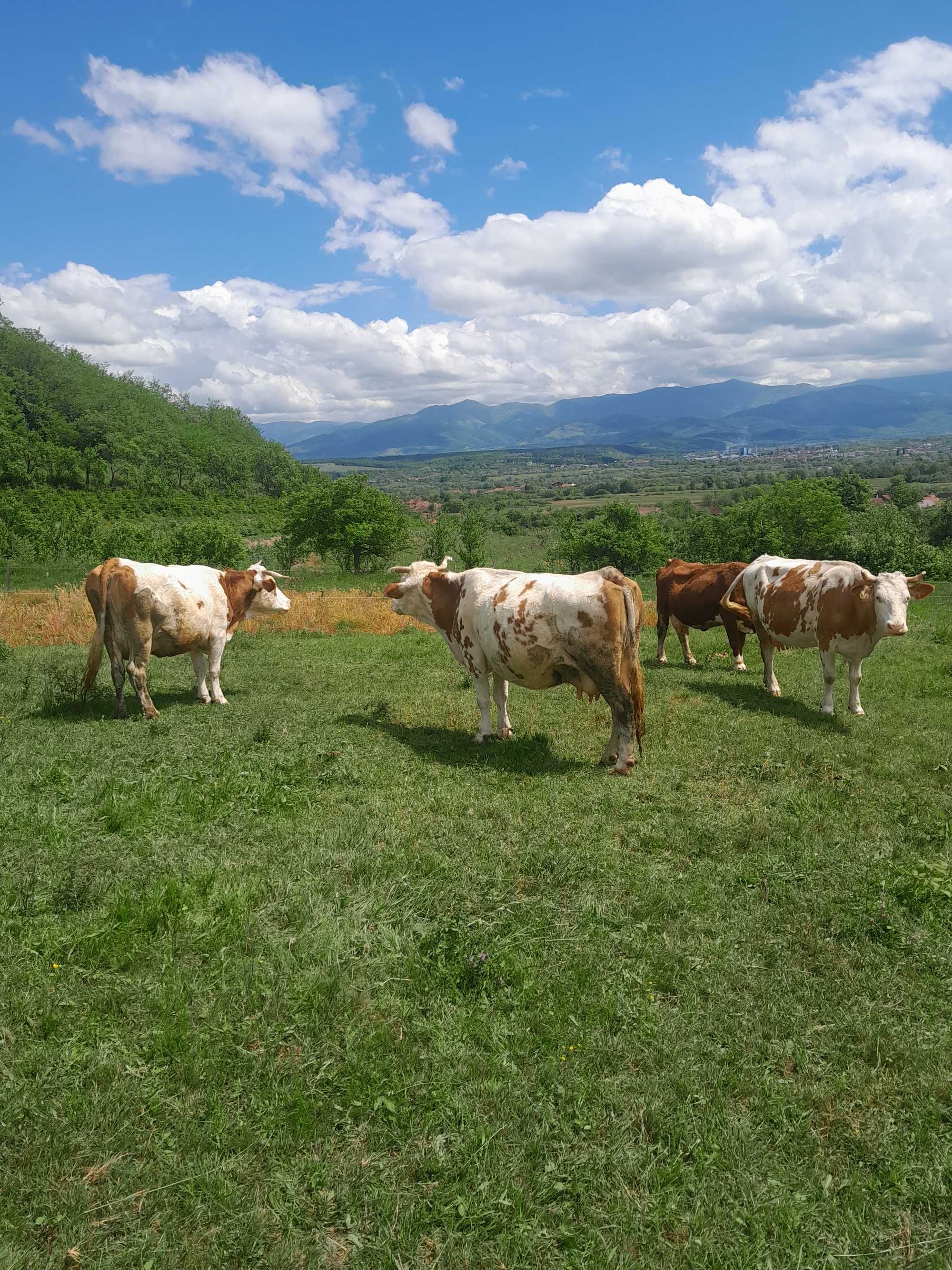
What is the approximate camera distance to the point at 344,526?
58.7 m

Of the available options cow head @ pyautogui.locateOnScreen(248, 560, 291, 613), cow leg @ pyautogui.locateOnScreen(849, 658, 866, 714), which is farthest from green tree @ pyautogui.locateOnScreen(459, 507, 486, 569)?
cow leg @ pyautogui.locateOnScreen(849, 658, 866, 714)

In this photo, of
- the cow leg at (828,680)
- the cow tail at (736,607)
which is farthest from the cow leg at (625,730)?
the cow tail at (736,607)

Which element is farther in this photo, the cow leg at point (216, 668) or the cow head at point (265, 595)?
the cow head at point (265, 595)

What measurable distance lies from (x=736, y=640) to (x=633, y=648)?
752 cm

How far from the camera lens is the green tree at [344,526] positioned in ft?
192

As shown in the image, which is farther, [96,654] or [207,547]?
[207,547]

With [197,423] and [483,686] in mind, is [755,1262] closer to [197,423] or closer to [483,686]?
[483,686]

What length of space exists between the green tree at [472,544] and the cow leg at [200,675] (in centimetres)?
4262

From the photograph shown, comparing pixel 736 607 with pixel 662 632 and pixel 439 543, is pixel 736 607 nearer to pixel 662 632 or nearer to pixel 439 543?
pixel 662 632

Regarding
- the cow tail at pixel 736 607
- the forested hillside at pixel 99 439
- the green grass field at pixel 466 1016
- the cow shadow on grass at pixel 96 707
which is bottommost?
the green grass field at pixel 466 1016

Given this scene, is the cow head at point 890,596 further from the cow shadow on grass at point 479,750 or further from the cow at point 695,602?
the cow shadow on grass at point 479,750

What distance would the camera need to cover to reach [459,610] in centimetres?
1070

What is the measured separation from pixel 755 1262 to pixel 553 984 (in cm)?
188

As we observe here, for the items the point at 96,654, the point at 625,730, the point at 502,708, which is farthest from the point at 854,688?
the point at 96,654
